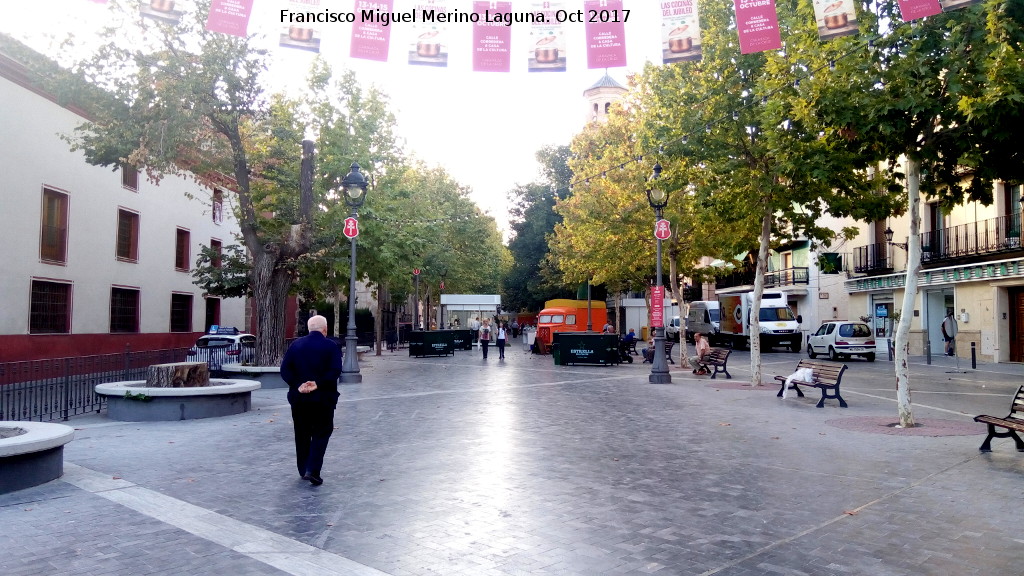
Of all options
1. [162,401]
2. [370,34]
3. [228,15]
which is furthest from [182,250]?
[370,34]

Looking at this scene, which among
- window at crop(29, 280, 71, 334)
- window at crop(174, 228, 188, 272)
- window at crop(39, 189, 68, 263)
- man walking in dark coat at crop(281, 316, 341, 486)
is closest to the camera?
man walking in dark coat at crop(281, 316, 341, 486)

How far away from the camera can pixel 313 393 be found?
23.5ft

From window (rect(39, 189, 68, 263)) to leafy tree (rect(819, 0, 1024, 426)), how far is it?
69.9ft

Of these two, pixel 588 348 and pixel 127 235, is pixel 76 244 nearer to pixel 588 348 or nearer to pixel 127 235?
pixel 127 235

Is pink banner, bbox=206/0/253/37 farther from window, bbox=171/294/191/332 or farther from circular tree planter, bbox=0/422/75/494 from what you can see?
window, bbox=171/294/191/332

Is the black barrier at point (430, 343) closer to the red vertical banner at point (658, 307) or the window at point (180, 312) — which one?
the window at point (180, 312)

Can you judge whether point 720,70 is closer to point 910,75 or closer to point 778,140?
point 778,140

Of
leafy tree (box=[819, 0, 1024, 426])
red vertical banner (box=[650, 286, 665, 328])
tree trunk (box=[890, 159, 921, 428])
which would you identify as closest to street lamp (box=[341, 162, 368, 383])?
red vertical banner (box=[650, 286, 665, 328])

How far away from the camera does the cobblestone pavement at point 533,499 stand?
4.95 meters

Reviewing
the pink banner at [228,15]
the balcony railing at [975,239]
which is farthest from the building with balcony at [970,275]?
the pink banner at [228,15]

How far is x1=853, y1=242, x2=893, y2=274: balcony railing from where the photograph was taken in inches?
1403

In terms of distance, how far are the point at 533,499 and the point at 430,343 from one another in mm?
26391

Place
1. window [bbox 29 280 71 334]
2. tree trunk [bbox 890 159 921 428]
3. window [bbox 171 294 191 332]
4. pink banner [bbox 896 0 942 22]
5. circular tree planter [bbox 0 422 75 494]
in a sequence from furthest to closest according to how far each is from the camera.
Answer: window [bbox 171 294 191 332], window [bbox 29 280 71 334], tree trunk [bbox 890 159 921 428], pink banner [bbox 896 0 942 22], circular tree planter [bbox 0 422 75 494]

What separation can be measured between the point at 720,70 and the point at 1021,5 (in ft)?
27.1
